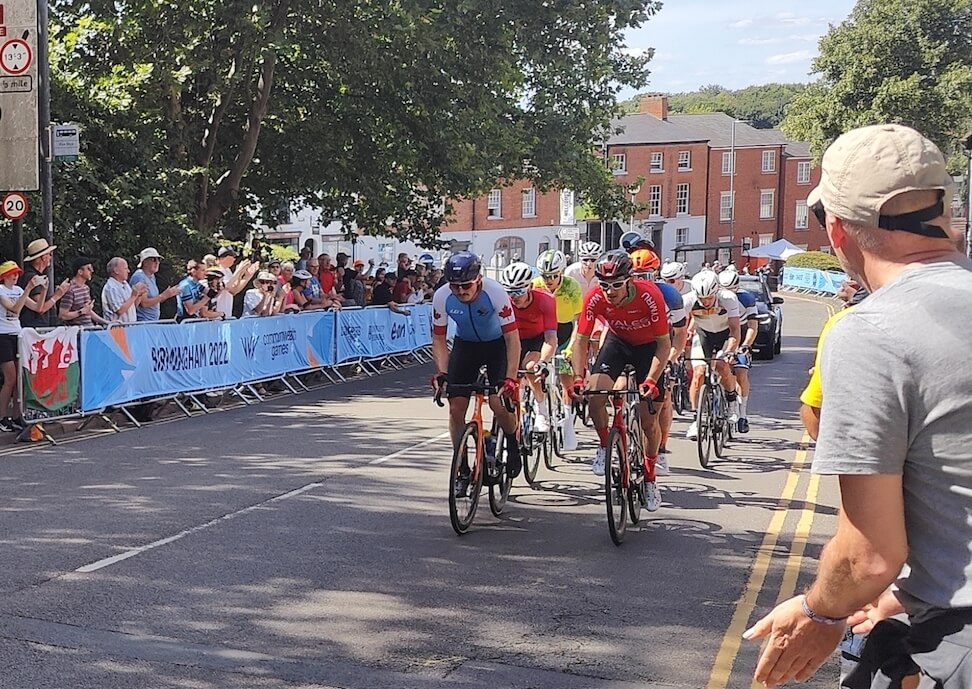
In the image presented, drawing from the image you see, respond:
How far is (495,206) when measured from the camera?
250 feet

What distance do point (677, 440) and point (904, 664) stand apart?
456 inches

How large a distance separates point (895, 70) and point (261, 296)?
51433 mm

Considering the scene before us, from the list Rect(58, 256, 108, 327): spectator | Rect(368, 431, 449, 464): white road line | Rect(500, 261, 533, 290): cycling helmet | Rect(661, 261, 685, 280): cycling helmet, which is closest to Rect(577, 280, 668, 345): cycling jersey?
Rect(500, 261, 533, 290): cycling helmet

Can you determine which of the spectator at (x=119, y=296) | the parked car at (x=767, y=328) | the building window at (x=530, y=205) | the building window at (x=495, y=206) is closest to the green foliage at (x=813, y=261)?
the building window at (x=530, y=205)

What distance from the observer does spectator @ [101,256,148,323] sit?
15.2 meters

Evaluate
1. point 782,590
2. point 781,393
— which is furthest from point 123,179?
point 782,590

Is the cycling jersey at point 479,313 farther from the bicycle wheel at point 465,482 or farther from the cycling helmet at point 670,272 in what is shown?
the cycling helmet at point 670,272

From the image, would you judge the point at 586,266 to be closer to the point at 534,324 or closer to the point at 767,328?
the point at 534,324

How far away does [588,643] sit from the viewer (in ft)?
20.2

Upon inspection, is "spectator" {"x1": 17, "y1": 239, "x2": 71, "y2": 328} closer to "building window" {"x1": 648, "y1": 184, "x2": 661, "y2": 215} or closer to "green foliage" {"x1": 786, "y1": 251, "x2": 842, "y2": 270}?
"green foliage" {"x1": 786, "y1": 251, "x2": 842, "y2": 270}

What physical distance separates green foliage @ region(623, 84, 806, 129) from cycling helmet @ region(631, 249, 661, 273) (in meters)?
130

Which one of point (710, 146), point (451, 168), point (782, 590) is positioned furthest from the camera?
point (710, 146)

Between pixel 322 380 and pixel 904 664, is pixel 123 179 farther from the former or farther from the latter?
pixel 904 664

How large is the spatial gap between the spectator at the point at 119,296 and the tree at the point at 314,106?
5428 mm
